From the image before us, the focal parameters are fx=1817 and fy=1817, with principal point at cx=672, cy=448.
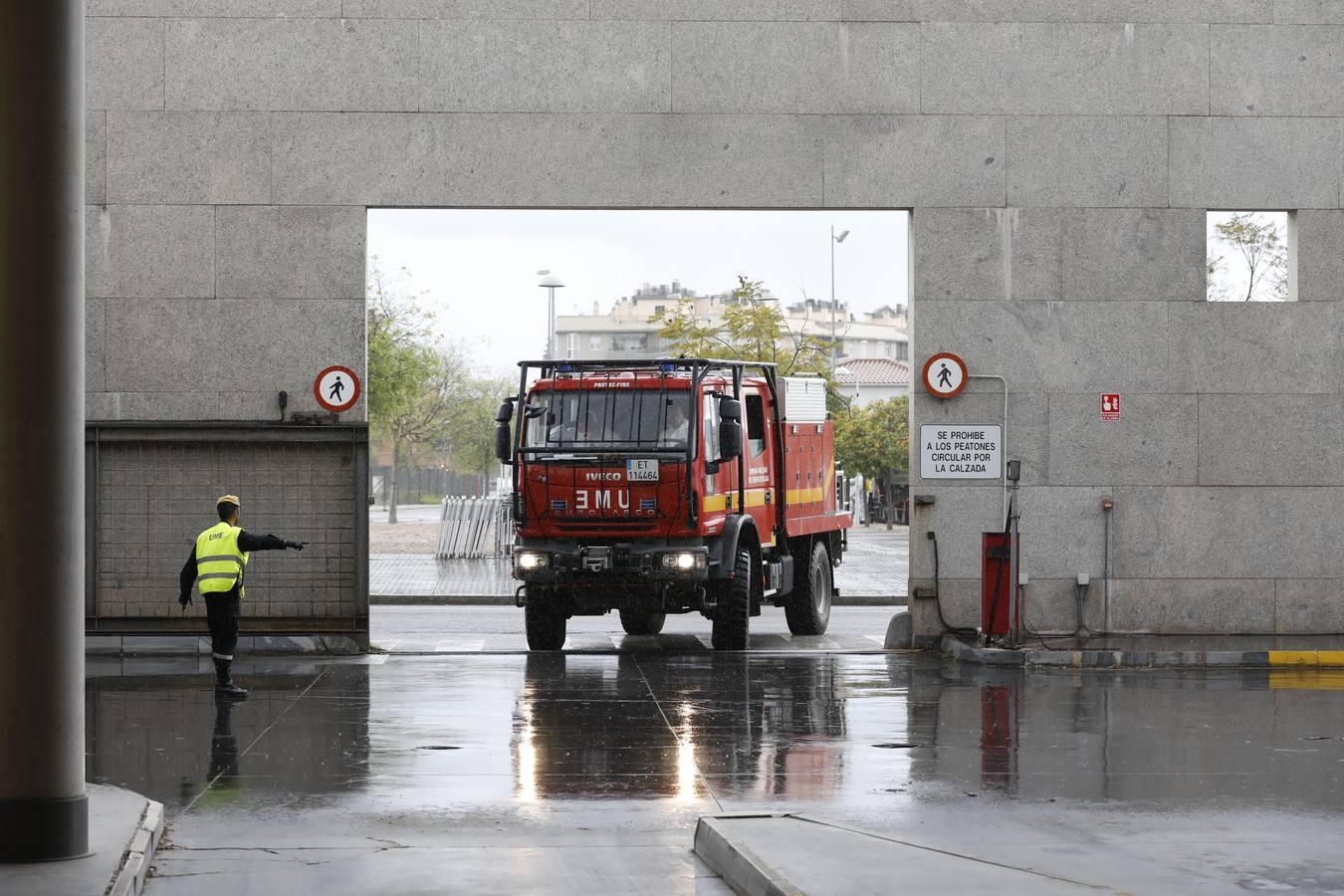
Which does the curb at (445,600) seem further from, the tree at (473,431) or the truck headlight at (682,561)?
the tree at (473,431)

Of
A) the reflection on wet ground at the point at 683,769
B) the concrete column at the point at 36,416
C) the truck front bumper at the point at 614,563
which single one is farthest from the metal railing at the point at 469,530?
the concrete column at the point at 36,416

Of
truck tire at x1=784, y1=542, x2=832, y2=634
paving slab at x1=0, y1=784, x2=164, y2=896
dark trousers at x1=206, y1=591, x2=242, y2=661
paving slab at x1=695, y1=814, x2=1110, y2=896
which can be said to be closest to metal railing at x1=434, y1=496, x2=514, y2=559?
truck tire at x1=784, y1=542, x2=832, y2=634

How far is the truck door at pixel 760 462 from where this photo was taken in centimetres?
1970

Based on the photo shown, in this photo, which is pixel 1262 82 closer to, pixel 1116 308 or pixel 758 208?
pixel 1116 308

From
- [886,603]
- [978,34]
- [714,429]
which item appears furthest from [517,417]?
[886,603]

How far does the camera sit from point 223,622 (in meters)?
15.4

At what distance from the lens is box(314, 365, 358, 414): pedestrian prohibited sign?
18172 mm

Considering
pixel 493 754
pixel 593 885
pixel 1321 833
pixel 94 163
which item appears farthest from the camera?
pixel 94 163

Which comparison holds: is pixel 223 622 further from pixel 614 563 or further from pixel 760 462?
pixel 760 462

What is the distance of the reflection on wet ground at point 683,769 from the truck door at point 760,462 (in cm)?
302

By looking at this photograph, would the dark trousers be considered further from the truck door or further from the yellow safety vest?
the truck door

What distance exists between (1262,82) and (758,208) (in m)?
5.36

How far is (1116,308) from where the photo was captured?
18719 mm

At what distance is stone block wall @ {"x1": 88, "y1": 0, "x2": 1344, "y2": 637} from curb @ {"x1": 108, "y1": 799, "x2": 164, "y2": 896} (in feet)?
32.1
